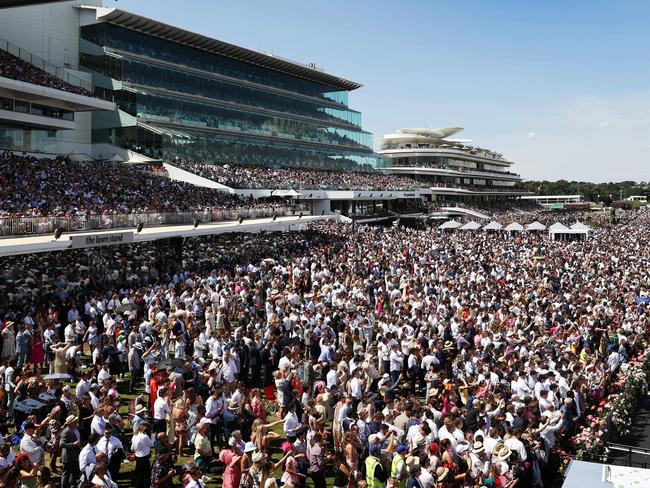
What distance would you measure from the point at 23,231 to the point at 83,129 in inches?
1223

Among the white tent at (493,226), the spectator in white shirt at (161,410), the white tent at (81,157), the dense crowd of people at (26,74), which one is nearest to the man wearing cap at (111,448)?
the spectator in white shirt at (161,410)

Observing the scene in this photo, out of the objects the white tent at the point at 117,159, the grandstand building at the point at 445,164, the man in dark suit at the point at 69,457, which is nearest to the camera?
the man in dark suit at the point at 69,457

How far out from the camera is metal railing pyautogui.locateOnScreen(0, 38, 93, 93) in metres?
42.4

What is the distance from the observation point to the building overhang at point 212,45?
163ft

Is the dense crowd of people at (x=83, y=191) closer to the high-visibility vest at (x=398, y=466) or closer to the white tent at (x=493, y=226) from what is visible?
the high-visibility vest at (x=398, y=466)

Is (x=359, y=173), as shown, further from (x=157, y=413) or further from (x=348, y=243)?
(x=157, y=413)

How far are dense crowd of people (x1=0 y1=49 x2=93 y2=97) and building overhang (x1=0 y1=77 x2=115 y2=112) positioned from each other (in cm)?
58

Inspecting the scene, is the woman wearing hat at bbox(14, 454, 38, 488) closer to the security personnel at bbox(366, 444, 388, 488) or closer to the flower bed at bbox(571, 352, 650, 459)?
the security personnel at bbox(366, 444, 388, 488)

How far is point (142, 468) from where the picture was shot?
870 cm

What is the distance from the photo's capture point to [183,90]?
2197 inches

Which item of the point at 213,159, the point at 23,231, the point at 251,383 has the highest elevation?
the point at 213,159

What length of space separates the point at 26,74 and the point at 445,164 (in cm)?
7739

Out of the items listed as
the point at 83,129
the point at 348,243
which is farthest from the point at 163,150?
the point at 348,243

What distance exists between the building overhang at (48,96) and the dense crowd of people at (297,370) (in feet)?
43.7
